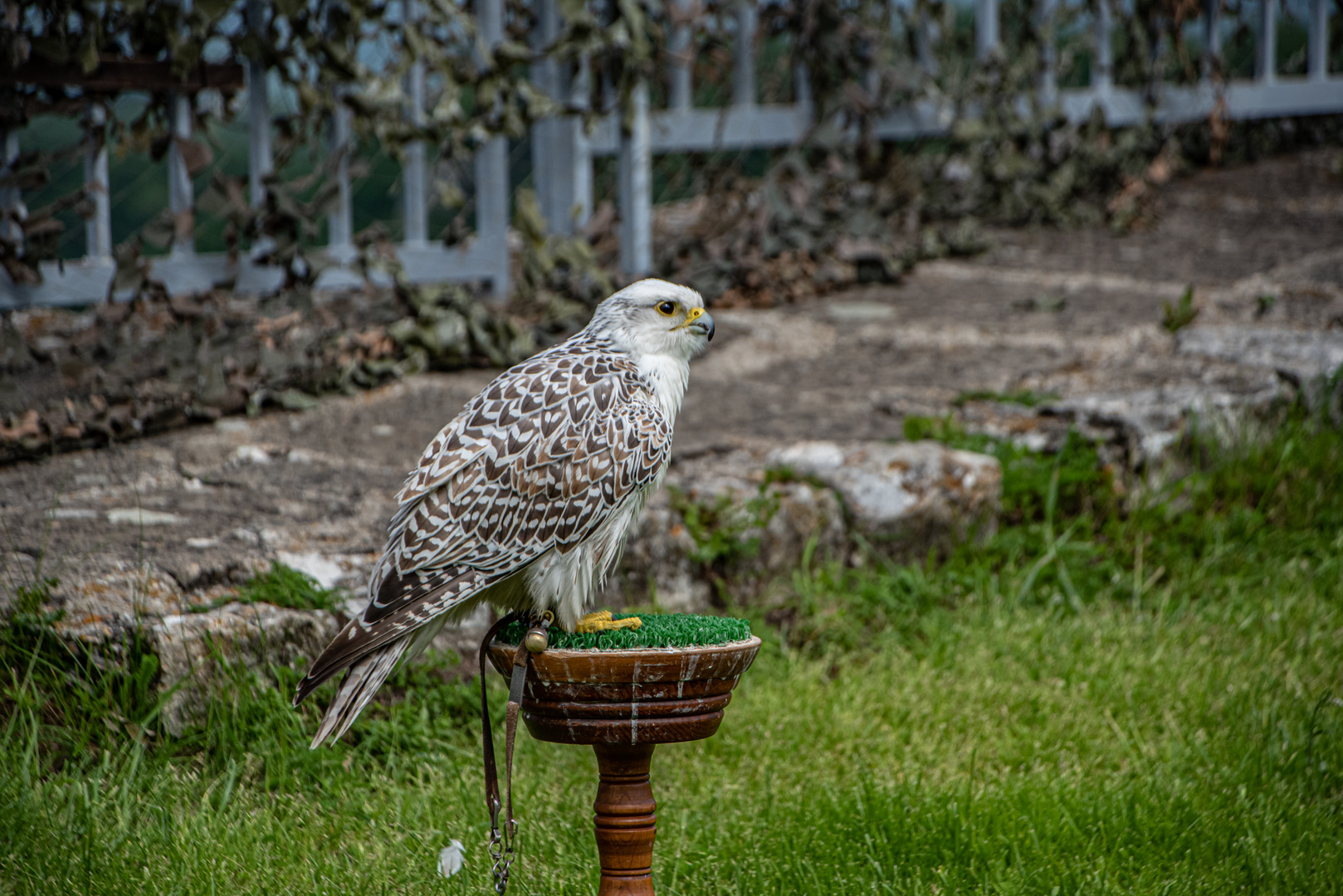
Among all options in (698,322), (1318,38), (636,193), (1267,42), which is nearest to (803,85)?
(636,193)

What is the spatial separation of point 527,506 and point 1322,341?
3642mm

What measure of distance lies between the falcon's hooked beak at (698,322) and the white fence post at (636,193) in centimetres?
311

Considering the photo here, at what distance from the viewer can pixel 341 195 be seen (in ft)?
14.2

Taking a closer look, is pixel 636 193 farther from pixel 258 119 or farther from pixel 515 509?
pixel 515 509

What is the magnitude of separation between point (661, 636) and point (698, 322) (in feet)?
2.03

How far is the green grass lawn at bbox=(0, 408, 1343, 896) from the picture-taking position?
7.41 feet

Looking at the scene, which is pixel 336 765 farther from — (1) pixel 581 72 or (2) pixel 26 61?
(1) pixel 581 72

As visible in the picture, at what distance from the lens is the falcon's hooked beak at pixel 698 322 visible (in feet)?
7.33

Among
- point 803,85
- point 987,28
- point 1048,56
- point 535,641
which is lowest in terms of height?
point 535,641

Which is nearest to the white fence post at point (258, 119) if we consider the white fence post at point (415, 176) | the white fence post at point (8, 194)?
the white fence post at point (415, 176)

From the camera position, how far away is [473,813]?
8.13 ft

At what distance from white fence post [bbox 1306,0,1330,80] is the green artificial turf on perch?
7.07 m

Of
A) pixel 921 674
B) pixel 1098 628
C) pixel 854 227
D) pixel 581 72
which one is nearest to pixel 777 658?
pixel 921 674

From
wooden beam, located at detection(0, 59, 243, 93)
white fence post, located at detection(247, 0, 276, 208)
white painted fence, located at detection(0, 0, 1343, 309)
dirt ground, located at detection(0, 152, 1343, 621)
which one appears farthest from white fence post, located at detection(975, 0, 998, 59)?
wooden beam, located at detection(0, 59, 243, 93)
